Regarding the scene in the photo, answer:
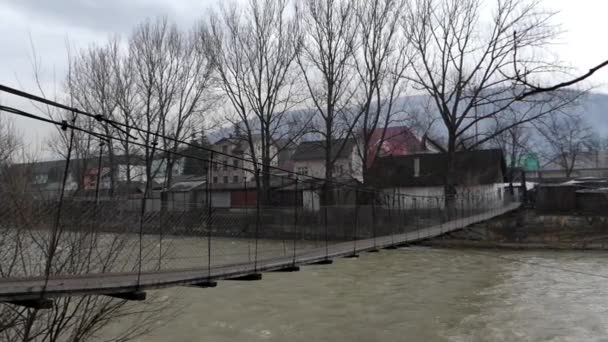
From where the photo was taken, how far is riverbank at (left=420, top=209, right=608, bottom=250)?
1803 centimetres

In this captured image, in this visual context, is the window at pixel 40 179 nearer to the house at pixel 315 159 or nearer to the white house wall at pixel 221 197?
the white house wall at pixel 221 197

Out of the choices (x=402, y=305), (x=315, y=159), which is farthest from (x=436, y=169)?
(x=402, y=305)

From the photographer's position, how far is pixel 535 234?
19.6 meters

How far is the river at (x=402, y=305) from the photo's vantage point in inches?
296

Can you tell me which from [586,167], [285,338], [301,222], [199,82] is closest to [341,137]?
[199,82]

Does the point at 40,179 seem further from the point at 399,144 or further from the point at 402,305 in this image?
the point at 399,144

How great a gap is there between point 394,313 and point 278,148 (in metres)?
15.2

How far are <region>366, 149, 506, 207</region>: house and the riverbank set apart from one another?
16.6 feet

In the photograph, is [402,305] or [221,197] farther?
[221,197]

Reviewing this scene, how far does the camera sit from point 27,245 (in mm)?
4762

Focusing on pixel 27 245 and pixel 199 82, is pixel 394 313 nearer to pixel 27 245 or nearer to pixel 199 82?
pixel 27 245

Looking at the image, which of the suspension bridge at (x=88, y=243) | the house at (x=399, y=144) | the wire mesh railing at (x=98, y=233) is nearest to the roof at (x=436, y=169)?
the house at (x=399, y=144)

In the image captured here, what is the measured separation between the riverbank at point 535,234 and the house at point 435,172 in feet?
16.6

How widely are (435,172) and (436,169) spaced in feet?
0.88
